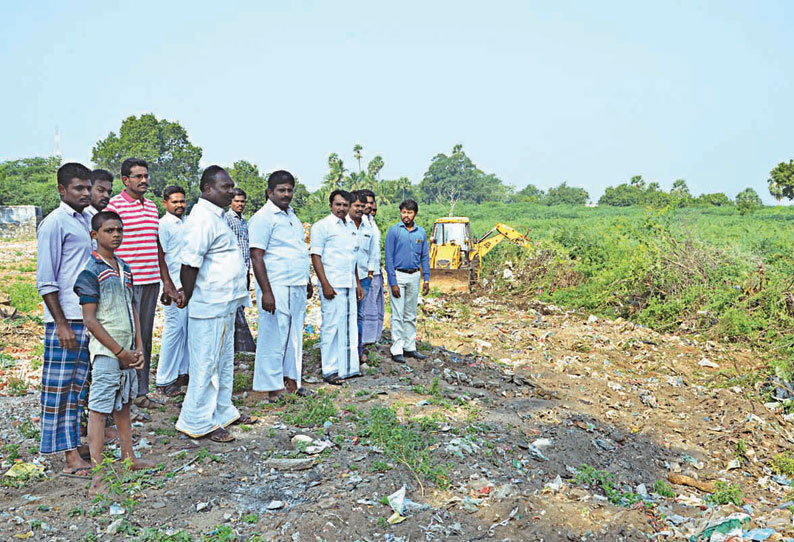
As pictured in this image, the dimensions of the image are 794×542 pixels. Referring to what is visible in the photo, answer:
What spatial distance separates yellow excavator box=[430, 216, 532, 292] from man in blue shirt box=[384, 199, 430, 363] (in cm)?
665

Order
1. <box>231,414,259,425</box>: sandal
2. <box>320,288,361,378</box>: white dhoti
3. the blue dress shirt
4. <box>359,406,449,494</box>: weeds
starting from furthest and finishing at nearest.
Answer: the blue dress shirt
<box>320,288,361,378</box>: white dhoti
<box>231,414,259,425</box>: sandal
<box>359,406,449,494</box>: weeds

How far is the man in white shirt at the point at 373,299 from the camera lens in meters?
7.14

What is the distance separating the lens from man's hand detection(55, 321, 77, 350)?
3659mm

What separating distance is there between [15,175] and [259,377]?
48.8 meters

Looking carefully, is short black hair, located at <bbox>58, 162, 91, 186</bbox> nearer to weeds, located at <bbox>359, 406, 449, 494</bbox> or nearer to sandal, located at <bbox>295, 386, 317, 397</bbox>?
sandal, located at <bbox>295, 386, 317, 397</bbox>

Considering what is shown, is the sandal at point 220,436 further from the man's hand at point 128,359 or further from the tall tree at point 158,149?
the tall tree at point 158,149

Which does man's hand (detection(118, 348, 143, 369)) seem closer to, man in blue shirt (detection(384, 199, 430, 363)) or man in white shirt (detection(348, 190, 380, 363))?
man in white shirt (detection(348, 190, 380, 363))

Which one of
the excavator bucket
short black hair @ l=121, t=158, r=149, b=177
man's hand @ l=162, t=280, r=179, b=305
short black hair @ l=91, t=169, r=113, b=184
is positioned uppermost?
short black hair @ l=121, t=158, r=149, b=177

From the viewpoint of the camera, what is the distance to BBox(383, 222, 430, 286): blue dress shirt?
6.95 metres

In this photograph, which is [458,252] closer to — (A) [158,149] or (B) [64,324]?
(B) [64,324]

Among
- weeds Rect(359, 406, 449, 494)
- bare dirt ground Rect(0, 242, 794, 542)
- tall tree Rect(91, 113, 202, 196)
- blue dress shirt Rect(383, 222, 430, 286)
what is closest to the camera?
bare dirt ground Rect(0, 242, 794, 542)

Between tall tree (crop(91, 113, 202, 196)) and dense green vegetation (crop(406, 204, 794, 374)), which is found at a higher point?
tall tree (crop(91, 113, 202, 196))

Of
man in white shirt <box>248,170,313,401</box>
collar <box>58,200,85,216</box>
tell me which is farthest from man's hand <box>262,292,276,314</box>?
collar <box>58,200,85,216</box>

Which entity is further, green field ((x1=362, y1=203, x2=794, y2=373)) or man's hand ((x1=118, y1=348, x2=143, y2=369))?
green field ((x1=362, y1=203, x2=794, y2=373))
